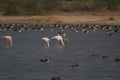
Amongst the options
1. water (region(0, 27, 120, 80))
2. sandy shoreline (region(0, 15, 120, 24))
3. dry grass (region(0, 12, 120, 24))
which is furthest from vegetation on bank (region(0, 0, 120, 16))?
water (region(0, 27, 120, 80))

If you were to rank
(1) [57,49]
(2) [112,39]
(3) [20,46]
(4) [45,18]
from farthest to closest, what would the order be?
1. (4) [45,18]
2. (2) [112,39]
3. (3) [20,46]
4. (1) [57,49]

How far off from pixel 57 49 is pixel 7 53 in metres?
3.88

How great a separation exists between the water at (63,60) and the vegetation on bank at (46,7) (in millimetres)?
32991

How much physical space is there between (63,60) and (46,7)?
53.3 m

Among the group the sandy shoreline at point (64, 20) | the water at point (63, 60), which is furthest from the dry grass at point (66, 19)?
the water at point (63, 60)

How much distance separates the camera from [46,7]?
82812 millimetres

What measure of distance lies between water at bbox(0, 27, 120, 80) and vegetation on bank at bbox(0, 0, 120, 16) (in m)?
33.0

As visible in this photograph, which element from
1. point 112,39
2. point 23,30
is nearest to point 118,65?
point 112,39

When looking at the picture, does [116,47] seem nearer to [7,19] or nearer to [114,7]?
[7,19]

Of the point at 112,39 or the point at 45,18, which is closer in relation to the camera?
the point at 112,39

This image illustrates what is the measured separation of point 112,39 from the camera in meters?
44.2

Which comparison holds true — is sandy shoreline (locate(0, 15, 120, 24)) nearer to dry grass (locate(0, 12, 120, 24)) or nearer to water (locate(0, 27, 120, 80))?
dry grass (locate(0, 12, 120, 24))

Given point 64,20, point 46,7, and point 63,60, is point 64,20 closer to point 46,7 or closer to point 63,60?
point 46,7

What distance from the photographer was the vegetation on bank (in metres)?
77.1
